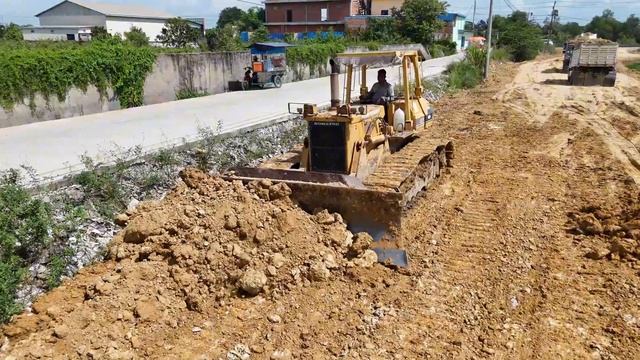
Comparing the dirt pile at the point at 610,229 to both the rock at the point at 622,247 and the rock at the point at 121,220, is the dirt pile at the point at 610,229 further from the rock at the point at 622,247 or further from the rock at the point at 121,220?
the rock at the point at 121,220

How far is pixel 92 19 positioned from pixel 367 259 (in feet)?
184

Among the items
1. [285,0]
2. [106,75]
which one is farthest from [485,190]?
[285,0]

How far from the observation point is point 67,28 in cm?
5353

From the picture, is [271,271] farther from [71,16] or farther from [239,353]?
[71,16]

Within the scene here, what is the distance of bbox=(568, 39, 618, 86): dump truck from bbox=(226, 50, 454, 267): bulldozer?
18.6m

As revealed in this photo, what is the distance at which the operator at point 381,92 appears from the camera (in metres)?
9.05

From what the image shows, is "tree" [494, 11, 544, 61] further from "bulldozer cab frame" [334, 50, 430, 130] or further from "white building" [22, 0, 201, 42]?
"bulldozer cab frame" [334, 50, 430, 130]

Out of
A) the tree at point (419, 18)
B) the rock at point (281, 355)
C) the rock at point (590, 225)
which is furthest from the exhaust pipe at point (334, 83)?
the tree at point (419, 18)

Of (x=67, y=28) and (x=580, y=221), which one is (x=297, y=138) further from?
(x=67, y=28)

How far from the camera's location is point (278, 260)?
593 cm

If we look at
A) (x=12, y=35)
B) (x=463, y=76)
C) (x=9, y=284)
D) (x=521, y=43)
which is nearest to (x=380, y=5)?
(x=521, y=43)

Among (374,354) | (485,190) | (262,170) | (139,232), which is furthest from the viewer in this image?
(485,190)

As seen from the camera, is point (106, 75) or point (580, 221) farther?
point (106, 75)

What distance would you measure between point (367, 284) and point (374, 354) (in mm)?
Answer: 1213
